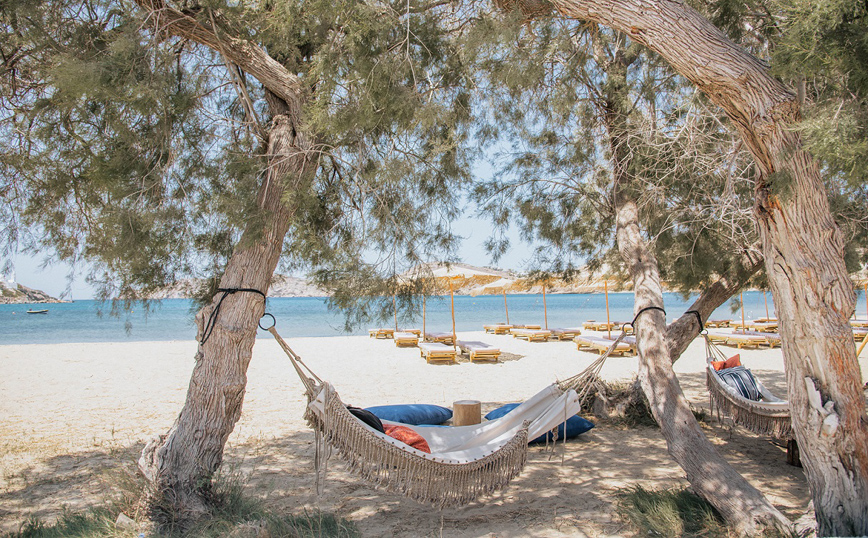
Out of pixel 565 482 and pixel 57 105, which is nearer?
pixel 57 105

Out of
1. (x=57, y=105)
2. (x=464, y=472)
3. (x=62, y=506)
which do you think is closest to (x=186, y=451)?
(x=62, y=506)

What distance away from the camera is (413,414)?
463 cm

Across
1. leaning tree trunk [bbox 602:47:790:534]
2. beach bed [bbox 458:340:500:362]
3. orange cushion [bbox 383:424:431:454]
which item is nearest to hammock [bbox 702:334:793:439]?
leaning tree trunk [bbox 602:47:790:534]

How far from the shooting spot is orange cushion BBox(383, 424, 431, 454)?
10.2 ft

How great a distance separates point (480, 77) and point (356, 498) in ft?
9.39

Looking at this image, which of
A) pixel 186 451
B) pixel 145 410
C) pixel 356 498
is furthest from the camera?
pixel 145 410

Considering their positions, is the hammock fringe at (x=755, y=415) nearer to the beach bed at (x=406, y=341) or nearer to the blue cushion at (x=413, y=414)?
the blue cushion at (x=413, y=414)

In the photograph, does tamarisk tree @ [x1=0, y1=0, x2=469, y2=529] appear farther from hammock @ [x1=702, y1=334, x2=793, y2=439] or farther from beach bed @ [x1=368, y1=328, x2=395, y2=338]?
beach bed @ [x1=368, y1=328, x2=395, y2=338]

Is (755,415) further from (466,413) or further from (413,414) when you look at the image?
(413,414)

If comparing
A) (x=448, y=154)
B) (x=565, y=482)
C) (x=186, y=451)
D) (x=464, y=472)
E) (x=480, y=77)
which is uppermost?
(x=480, y=77)

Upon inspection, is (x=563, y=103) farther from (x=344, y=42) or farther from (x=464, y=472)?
(x=464, y=472)

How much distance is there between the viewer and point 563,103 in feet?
12.3

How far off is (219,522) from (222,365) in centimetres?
70

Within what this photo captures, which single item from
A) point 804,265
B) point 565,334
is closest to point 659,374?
point 804,265
